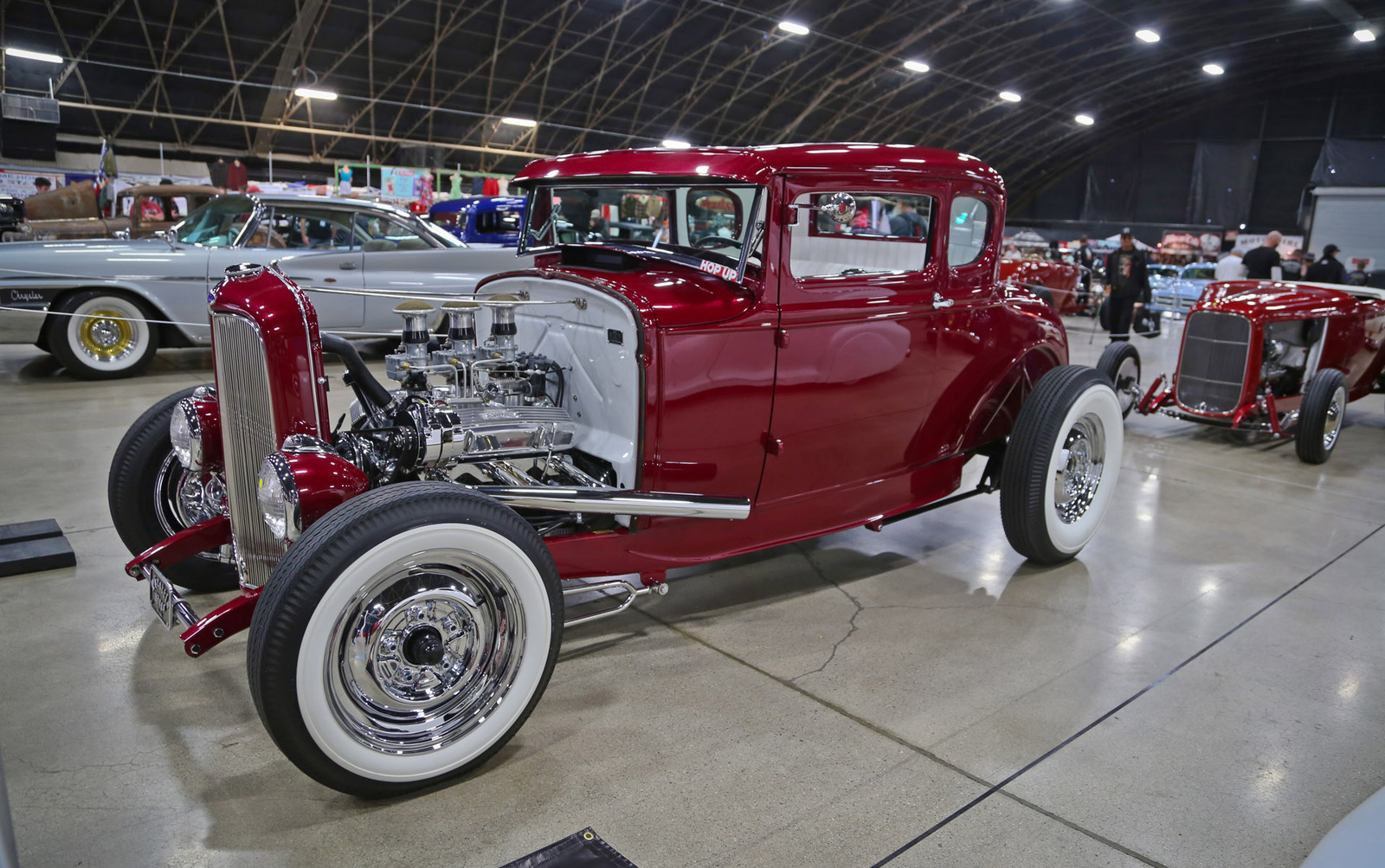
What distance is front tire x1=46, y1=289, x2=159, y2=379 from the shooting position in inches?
297

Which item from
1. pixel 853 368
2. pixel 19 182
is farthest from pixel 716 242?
pixel 19 182

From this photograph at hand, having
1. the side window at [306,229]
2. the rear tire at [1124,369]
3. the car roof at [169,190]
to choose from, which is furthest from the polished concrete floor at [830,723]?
the car roof at [169,190]

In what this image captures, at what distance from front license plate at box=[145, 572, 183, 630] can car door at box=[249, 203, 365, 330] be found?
558 cm

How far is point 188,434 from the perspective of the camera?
3070 mm

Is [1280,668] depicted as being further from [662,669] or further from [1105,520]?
[662,669]

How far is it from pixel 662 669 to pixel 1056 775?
1.31 metres

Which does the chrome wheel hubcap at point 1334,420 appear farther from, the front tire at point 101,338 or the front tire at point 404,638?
the front tire at point 101,338

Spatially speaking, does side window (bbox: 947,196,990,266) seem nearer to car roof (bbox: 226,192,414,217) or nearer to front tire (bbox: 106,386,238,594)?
front tire (bbox: 106,386,238,594)

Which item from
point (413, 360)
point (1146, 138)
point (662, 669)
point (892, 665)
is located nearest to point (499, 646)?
point (662, 669)

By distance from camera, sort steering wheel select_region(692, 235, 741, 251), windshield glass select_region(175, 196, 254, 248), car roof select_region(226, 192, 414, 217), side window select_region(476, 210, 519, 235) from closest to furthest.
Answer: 1. steering wheel select_region(692, 235, 741, 251)
2. side window select_region(476, 210, 519, 235)
3. car roof select_region(226, 192, 414, 217)
4. windshield glass select_region(175, 196, 254, 248)

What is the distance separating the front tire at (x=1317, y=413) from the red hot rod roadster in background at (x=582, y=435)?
2939mm

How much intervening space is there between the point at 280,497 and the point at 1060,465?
3216mm

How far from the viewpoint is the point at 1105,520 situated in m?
5.00

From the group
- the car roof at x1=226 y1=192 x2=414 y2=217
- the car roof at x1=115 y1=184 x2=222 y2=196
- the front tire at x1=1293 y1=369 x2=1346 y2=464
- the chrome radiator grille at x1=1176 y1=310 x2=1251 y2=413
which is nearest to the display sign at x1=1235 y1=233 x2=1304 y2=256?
the chrome radiator grille at x1=1176 y1=310 x2=1251 y2=413
